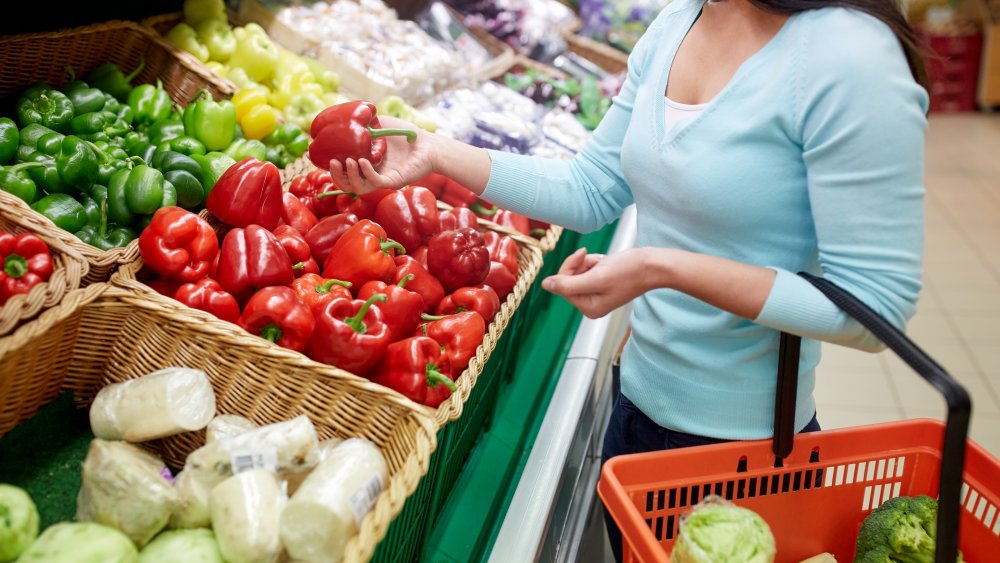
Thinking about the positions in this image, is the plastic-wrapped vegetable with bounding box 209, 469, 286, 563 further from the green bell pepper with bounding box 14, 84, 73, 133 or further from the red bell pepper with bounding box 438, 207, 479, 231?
the green bell pepper with bounding box 14, 84, 73, 133

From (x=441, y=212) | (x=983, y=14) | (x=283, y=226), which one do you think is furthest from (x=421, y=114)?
(x=983, y=14)

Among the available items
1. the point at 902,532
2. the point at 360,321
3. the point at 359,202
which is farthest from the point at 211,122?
the point at 902,532

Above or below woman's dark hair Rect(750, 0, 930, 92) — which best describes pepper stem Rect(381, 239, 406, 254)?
below

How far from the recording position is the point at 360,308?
5.57ft

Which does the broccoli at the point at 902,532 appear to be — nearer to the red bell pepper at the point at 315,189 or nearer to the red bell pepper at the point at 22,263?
the red bell pepper at the point at 315,189

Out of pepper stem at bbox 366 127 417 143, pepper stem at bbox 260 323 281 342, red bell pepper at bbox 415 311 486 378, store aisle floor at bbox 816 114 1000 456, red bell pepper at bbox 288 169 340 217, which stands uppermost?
pepper stem at bbox 366 127 417 143

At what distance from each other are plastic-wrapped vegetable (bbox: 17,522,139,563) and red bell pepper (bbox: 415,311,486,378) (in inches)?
30.0

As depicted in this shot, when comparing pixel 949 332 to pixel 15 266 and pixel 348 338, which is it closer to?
pixel 348 338

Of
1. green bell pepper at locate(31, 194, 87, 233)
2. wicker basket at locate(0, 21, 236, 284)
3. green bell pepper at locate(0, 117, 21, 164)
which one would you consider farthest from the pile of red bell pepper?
green bell pepper at locate(0, 117, 21, 164)

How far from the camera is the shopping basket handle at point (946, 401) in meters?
1.05

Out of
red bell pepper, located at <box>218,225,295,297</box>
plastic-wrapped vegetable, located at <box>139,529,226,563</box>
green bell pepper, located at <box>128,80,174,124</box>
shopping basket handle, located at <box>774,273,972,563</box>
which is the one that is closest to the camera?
shopping basket handle, located at <box>774,273,972,563</box>

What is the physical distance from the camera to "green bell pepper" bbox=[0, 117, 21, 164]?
1.92 meters

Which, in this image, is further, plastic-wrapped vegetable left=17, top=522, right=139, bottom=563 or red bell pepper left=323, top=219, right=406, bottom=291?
red bell pepper left=323, top=219, right=406, bottom=291

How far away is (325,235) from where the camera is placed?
202cm
